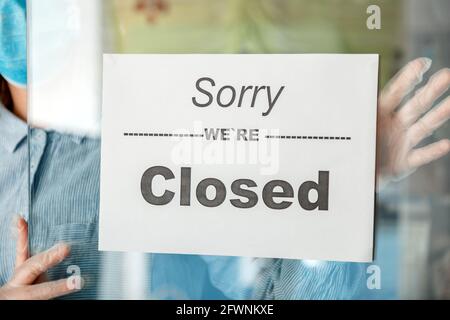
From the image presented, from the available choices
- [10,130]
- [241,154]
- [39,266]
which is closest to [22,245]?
[39,266]

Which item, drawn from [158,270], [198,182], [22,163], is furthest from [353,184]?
[22,163]

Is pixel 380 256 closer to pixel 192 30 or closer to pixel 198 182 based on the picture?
pixel 198 182

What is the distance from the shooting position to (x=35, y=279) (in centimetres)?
109

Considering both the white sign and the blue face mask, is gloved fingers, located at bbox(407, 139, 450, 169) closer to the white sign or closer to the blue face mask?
the white sign

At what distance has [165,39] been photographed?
1.04 m

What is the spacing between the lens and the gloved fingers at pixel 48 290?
42.4 inches

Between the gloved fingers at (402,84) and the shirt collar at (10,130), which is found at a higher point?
the gloved fingers at (402,84)

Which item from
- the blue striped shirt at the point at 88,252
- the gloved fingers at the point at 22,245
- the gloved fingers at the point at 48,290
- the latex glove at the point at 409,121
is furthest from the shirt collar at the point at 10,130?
the latex glove at the point at 409,121

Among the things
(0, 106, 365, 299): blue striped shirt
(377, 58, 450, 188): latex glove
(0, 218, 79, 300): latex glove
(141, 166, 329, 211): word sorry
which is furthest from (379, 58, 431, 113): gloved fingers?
(0, 218, 79, 300): latex glove

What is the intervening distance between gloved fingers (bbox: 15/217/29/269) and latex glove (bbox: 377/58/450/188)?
629 mm

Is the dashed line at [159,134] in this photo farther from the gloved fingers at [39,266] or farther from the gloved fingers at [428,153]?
the gloved fingers at [428,153]

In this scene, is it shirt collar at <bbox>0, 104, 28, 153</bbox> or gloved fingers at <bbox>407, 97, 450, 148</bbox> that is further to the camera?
shirt collar at <bbox>0, 104, 28, 153</bbox>

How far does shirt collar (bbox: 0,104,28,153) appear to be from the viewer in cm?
112

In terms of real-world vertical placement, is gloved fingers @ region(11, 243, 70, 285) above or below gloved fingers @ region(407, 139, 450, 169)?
below
